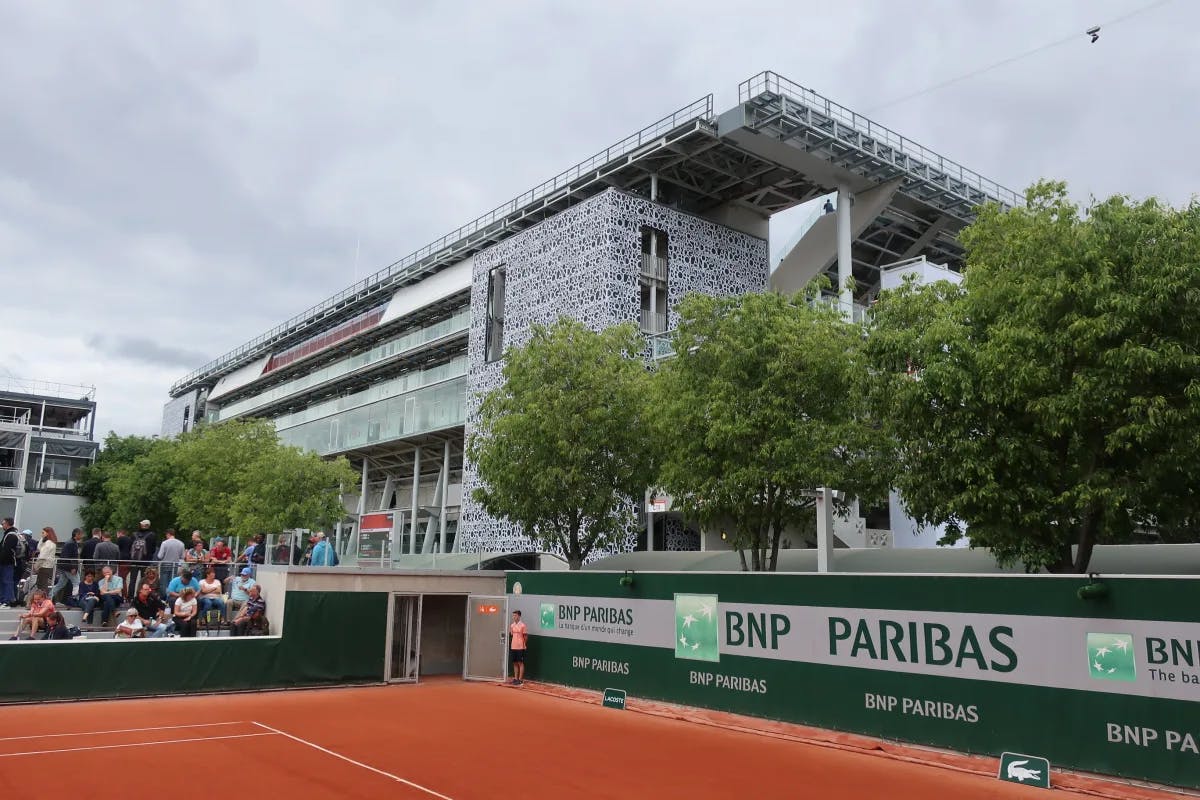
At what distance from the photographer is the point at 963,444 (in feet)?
56.2

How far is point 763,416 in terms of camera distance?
21938mm

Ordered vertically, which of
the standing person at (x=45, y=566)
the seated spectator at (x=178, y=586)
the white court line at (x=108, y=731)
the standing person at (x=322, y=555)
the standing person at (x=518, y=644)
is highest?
the standing person at (x=322, y=555)

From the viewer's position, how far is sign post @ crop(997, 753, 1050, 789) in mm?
12531

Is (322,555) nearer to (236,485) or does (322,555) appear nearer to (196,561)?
(196,561)

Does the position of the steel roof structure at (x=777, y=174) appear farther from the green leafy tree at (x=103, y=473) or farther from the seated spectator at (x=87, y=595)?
the green leafy tree at (x=103, y=473)

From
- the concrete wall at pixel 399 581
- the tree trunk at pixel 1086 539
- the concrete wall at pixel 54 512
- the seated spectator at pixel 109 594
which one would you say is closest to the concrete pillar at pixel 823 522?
the tree trunk at pixel 1086 539

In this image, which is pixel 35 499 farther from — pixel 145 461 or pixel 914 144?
pixel 914 144

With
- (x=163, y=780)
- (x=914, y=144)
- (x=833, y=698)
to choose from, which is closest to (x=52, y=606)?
(x=163, y=780)

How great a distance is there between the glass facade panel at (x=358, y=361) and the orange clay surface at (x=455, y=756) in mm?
29021

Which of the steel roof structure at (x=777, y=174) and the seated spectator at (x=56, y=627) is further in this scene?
the steel roof structure at (x=777, y=174)

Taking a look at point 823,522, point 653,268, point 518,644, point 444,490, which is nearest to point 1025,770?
point 823,522

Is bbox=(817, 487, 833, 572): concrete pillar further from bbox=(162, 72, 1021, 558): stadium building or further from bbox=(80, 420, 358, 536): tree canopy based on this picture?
bbox=(80, 420, 358, 536): tree canopy

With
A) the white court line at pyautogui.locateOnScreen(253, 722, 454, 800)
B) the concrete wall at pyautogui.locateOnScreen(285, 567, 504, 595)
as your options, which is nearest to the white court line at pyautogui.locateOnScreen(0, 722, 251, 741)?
the white court line at pyautogui.locateOnScreen(253, 722, 454, 800)

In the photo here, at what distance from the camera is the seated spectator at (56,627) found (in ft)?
67.2
